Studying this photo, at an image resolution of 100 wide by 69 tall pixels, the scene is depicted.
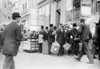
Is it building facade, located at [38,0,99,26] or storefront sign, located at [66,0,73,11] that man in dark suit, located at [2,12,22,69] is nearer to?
building facade, located at [38,0,99,26]

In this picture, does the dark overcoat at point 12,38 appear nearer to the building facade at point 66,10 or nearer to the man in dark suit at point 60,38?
the man in dark suit at point 60,38

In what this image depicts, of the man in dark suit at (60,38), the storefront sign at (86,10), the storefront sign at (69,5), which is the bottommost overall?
the man in dark suit at (60,38)

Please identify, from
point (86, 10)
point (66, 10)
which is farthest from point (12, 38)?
point (66, 10)

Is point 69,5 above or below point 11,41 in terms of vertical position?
above

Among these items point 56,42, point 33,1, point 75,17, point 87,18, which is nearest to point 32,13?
point 33,1

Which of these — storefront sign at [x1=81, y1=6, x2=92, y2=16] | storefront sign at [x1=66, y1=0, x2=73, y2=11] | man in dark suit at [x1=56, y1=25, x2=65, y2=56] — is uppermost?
storefront sign at [x1=66, y1=0, x2=73, y2=11]

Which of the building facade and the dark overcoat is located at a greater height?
the building facade

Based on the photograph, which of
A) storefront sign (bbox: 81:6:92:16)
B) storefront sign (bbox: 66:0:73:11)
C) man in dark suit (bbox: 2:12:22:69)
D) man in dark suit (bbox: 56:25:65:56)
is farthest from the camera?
storefront sign (bbox: 66:0:73:11)

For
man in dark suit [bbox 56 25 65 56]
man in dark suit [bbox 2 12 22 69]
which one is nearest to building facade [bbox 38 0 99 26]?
man in dark suit [bbox 56 25 65 56]

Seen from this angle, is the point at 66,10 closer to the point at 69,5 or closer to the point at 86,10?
the point at 69,5

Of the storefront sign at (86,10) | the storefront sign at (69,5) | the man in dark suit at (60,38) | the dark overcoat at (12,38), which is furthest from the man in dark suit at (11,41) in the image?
the storefront sign at (69,5)

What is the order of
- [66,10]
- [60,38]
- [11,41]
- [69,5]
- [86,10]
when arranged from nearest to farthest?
[11,41] → [60,38] → [86,10] → [69,5] → [66,10]

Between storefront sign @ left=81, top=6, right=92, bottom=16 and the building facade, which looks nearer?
storefront sign @ left=81, top=6, right=92, bottom=16

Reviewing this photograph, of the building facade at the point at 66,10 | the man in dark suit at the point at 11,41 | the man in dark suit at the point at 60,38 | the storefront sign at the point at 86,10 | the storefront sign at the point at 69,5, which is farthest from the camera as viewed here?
the storefront sign at the point at 69,5
